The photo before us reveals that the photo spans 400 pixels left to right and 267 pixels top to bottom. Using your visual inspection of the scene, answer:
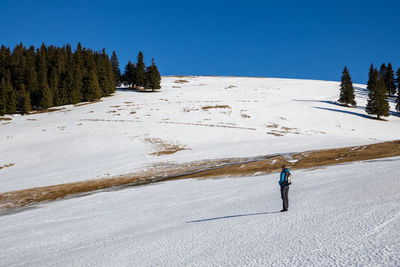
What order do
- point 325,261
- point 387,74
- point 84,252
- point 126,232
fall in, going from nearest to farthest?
point 325,261 < point 84,252 < point 126,232 < point 387,74

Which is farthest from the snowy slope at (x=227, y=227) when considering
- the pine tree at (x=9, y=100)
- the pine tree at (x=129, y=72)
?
the pine tree at (x=129, y=72)

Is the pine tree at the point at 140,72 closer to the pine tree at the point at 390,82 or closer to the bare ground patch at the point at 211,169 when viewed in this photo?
the bare ground patch at the point at 211,169

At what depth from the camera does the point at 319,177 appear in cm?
1772

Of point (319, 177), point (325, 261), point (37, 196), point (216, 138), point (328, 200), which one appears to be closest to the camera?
point (325, 261)

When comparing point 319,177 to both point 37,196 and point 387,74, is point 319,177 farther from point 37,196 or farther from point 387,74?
point 387,74

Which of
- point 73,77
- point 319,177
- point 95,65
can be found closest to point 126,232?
point 319,177

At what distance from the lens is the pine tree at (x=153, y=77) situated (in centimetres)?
9238

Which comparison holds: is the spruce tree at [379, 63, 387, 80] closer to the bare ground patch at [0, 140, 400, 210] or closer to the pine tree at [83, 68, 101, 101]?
the bare ground patch at [0, 140, 400, 210]

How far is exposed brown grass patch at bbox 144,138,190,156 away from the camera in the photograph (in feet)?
117

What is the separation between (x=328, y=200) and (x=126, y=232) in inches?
349

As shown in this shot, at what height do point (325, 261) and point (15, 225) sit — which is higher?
point (325, 261)

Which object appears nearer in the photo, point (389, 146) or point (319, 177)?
point (319, 177)

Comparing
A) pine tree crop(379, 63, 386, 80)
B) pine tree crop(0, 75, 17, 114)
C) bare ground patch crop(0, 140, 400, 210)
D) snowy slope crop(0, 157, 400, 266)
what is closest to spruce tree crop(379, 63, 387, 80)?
pine tree crop(379, 63, 386, 80)

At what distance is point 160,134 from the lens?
4334 centimetres
